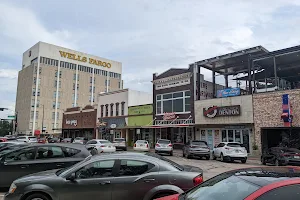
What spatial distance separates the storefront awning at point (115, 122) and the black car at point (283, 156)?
82.1 feet

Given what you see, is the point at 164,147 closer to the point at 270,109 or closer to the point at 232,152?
the point at 232,152

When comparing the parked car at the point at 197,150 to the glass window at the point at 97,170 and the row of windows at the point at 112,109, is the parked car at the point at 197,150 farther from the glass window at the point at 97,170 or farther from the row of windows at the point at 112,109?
the row of windows at the point at 112,109

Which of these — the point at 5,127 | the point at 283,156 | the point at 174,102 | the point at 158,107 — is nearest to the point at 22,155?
the point at 283,156

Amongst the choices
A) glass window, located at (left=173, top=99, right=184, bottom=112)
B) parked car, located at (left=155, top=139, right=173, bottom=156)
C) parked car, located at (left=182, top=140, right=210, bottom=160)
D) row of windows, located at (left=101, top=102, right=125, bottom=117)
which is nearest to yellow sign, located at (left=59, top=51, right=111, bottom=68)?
row of windows, located at (left=101, top=102, right=125, bottom=117)

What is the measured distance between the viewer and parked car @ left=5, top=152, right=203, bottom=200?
5.50 metres

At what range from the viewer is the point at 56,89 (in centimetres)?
9100

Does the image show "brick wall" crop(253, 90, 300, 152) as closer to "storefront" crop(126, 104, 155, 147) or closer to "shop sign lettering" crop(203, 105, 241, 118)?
"shop sign lettering" crop(203, 105, 241, 118)

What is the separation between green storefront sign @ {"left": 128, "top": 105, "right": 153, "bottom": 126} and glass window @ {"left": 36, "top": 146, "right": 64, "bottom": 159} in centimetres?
2698

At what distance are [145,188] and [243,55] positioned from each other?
86.8 ft

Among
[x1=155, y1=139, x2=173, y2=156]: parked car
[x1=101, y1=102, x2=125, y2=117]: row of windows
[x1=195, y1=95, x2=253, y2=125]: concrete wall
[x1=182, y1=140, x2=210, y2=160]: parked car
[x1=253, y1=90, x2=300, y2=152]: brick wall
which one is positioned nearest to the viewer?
[x1=182, y1=140, x2=210, y2=160]: parked car

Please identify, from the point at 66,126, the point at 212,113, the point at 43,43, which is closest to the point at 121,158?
the point at 212,113

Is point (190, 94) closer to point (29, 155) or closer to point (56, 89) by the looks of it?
point (29, 155)

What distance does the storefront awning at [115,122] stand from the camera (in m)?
40.5

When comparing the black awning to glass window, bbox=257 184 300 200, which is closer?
glass window, bbox=257 184 300 200
